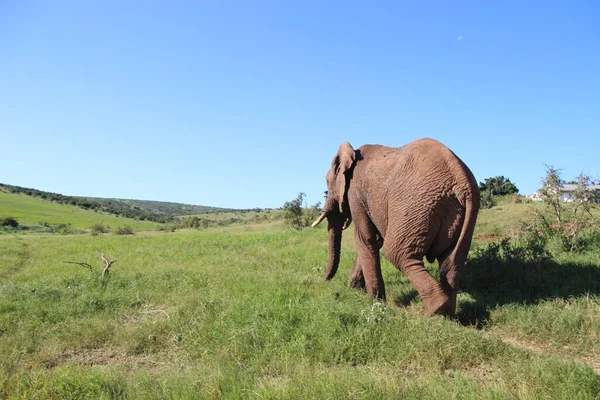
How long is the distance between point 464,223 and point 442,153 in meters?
1.02

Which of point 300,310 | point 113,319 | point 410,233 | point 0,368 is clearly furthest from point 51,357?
point 410,233

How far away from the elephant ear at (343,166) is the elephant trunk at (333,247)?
915 mm

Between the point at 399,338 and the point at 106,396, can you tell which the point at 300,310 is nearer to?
the point at 399,338

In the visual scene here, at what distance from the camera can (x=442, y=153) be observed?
6.16m

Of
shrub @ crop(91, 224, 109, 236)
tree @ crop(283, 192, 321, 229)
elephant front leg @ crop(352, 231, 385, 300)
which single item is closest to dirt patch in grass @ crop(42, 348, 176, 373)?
elephant front leg @ crop(352, 231, 385, 300)

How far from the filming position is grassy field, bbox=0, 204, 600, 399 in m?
3.86

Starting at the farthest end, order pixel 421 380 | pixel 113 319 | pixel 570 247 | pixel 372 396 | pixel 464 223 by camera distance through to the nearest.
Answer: pixel 570 247, pixel 113 319, pixel 464 223, pixel 421 380, pixel 372 396

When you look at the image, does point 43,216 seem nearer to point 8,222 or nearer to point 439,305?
point 8,222

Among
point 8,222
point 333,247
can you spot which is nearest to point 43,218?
point 8,222

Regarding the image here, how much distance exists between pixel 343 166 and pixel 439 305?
3064 millimetres

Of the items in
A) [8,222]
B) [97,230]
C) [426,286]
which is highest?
[426,286]

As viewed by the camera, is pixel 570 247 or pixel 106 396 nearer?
pixel 106 396

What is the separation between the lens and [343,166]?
7.88 metres

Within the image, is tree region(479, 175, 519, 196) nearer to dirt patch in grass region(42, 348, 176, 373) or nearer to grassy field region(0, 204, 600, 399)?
grassy field region(0, 204, 600, 399)
